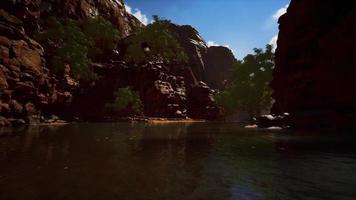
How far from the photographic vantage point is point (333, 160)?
50.6ft

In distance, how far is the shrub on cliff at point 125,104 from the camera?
73.4 meters

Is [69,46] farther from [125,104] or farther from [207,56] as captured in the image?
[207,56]

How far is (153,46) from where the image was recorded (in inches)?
3816

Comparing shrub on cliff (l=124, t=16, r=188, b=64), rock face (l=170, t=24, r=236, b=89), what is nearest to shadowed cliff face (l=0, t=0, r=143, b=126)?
shrub on cliff (l=124, t=16, r=188, b=64)

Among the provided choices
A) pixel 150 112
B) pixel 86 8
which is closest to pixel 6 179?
pixel 150 112

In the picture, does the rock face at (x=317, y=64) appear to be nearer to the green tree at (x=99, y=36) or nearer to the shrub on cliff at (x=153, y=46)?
the shrub on cliff at (x=153, y=46)

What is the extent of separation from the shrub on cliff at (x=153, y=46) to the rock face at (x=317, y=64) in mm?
41220

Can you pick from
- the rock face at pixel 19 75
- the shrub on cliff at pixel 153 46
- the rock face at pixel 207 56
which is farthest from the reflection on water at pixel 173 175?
the rock face at pixel 207 56

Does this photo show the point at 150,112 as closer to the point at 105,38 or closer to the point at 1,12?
the point at 105,38

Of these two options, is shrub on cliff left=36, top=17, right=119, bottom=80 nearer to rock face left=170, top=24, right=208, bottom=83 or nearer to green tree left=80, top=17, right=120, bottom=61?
green tree left=80, top=17, right=120, bottom=61

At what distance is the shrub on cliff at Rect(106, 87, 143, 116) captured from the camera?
2891 inches

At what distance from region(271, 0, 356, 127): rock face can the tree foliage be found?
27.7 metres

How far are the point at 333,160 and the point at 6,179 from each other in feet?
43.7

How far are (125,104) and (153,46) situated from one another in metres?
29.1
